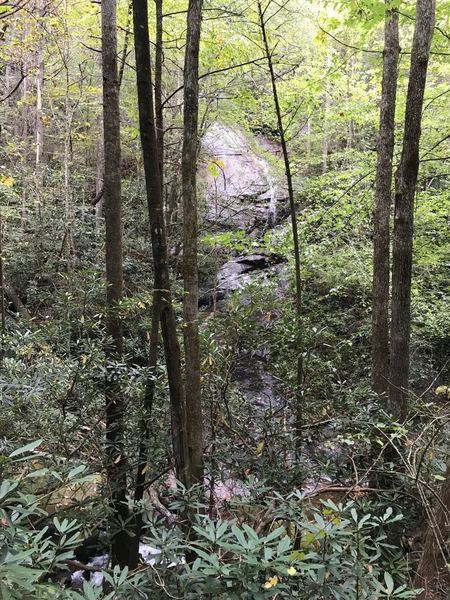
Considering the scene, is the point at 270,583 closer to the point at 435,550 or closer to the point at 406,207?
the point at 435,550

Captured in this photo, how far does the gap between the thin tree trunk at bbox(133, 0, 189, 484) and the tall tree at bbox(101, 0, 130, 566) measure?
0.70 m

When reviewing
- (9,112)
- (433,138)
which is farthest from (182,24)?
(9,112)

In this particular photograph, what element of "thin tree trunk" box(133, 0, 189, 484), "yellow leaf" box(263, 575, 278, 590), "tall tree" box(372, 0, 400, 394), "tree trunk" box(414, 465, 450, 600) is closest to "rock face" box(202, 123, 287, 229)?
"tall tree" box(372, 0, 400, 394)

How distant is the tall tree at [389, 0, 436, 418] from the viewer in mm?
4242

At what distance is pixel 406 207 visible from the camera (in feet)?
14.9

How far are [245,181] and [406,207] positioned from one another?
10328mm

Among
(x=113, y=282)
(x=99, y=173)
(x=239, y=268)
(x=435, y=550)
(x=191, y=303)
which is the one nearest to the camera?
(x=435, y=550)

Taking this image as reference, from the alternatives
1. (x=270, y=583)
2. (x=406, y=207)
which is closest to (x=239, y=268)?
(x=406, y=207)

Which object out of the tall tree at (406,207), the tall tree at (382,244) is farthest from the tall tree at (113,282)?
the tall tree at (382,244)

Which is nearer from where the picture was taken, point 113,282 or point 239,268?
point 113,282

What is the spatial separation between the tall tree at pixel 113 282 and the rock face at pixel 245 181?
8.70m

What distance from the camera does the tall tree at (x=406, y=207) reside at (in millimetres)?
4242

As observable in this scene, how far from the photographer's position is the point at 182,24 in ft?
18.6

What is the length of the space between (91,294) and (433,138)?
25.6 feet
